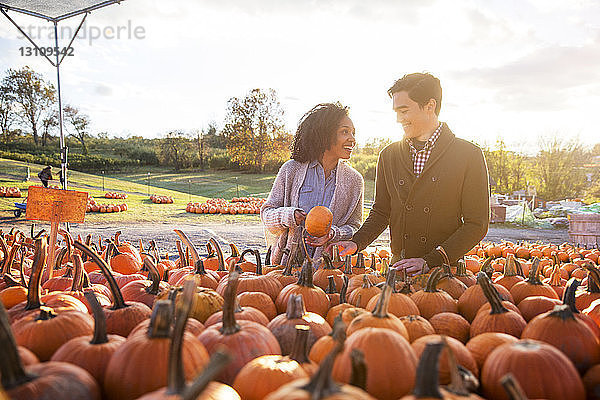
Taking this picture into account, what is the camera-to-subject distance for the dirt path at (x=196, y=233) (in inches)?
412

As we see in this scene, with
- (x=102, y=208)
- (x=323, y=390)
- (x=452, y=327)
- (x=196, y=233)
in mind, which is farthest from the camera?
(x=102, y=208)

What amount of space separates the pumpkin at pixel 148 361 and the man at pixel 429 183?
86.9 inches

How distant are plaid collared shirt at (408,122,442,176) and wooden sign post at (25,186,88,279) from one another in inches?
93.8

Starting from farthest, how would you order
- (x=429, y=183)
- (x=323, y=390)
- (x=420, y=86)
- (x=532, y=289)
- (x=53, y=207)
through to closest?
(x=429, y=183), (x=420, y=86), (x=53, y=207), (x=532, y=289), (x=323, y=390)

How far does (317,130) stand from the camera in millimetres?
3871

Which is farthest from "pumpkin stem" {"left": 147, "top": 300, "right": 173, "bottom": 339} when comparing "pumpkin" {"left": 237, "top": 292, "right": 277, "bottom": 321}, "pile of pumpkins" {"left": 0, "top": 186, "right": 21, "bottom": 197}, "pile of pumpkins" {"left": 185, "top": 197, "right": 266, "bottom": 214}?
"pile of pumpkins" {"left": 0, "top": 186, "right": 21, "bottom": 197}

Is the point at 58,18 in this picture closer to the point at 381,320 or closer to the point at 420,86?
the point at 420,86

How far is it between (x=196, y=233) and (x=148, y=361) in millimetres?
11180

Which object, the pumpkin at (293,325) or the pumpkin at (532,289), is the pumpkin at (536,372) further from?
the pumpkin at (532,289)

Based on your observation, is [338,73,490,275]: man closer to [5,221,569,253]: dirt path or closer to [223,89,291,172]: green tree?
[5,221,569,253]: dirt path

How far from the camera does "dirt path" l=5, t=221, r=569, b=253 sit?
34.3ft

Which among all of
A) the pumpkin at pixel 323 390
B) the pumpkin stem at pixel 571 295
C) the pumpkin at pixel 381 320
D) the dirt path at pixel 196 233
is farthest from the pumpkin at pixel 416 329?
the dirt path at pixel 196 233

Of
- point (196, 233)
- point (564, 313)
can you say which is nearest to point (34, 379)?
point (564, 313)

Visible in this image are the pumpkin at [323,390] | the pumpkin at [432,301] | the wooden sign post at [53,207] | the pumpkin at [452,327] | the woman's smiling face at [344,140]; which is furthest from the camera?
the woman's smiling face at [344,140]
